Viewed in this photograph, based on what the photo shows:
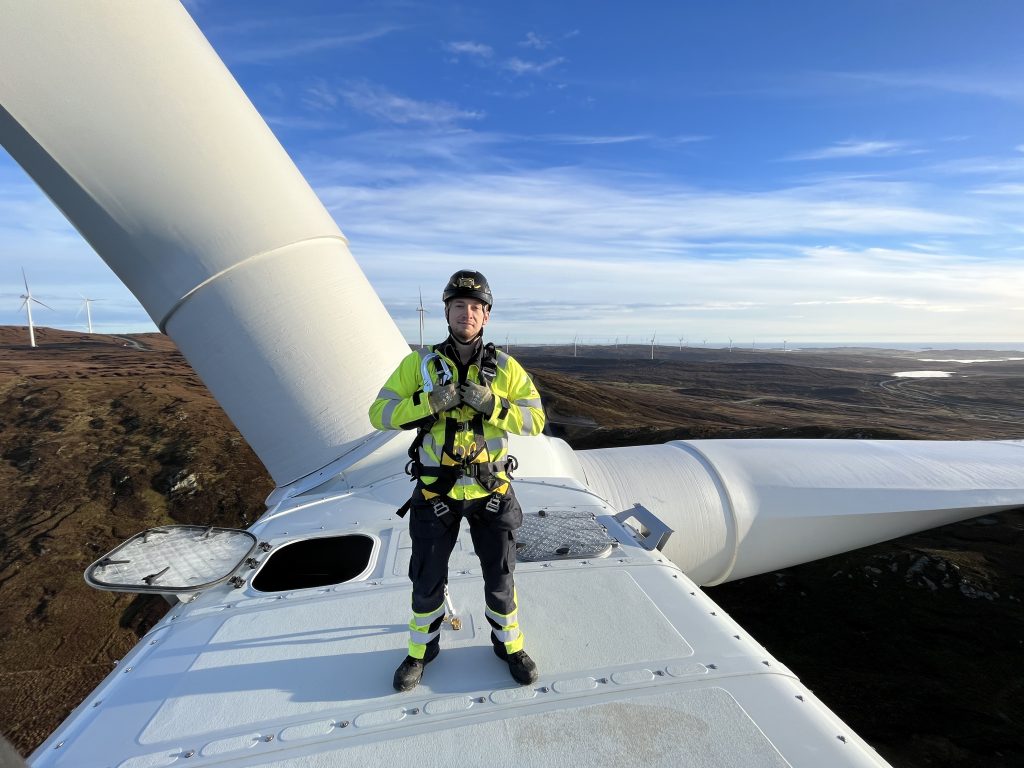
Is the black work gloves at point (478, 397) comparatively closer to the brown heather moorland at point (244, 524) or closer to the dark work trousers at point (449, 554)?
the dark work trousers at point (449, 554)

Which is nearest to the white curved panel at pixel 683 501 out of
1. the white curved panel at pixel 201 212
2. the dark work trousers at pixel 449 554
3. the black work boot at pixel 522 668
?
the white curved panel at pixel 201 212

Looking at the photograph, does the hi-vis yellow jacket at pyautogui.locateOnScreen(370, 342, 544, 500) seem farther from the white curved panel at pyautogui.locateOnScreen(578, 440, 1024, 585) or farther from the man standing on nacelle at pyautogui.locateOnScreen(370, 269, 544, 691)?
the white curved panel at pyautogui.locateOnScreen(578, 440, 1024, 585)

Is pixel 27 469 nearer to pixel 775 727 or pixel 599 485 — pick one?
pixel 599 485

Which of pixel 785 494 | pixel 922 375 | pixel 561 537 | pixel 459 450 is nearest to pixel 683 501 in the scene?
pixel 785 494

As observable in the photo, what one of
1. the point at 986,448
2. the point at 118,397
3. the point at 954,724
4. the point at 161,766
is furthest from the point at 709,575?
the point at 118,397

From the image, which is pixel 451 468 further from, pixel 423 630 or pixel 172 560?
pixel 172 560

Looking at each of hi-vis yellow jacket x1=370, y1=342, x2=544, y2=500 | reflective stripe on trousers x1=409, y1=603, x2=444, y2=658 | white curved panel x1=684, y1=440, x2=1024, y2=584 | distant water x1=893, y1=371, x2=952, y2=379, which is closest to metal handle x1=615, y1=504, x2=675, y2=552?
hi-vis yellow jacket x1=370, y1=342, x2=544, y2=500
